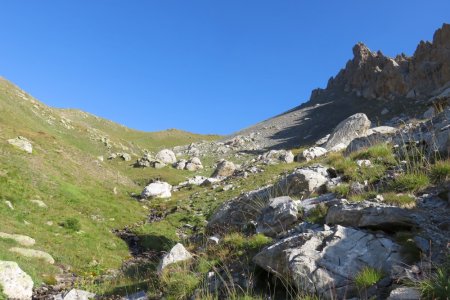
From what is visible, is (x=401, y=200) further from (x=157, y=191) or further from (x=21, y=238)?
(x=157, y=191)

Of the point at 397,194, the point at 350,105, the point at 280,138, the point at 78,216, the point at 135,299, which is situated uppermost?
the point at 350,105

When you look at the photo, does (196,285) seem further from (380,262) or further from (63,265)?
(63,265)

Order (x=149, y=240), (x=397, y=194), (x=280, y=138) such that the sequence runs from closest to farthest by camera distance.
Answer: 1. (x=397, y=194)
2. (x=149, y=240)
3. (x=280, y=138)

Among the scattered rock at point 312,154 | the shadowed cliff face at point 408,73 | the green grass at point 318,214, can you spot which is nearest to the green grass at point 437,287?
the green grass at point 318,214

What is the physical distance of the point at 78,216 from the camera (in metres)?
24.1

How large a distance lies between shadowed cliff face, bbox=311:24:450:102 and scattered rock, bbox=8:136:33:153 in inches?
3241

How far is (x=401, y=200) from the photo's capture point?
8.98m

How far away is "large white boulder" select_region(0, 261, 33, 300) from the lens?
12.2 m

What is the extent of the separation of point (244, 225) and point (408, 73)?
99.6 meters

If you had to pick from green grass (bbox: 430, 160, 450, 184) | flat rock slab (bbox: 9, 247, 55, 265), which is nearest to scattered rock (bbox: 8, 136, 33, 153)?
flat rock slab (bbox: 9, 247, 55, 265)

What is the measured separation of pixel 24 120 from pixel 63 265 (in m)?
36.5

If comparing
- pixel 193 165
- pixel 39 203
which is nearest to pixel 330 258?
pixel 39 203

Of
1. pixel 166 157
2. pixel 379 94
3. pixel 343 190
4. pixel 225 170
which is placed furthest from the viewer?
pixel 379 94

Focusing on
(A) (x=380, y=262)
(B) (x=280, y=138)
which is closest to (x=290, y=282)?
(A) (x=380, y=262)
